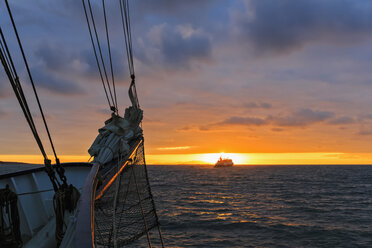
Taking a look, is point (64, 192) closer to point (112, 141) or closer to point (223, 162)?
point (112, 141)

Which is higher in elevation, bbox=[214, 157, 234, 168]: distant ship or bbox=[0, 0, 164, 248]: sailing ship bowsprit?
bbox=[0, 0, 164, 248]: sailing ship bowsprit

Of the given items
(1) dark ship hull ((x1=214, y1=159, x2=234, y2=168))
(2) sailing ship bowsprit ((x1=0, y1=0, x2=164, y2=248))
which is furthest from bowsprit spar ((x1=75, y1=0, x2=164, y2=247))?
(1) dark ship hull ((x1=214, y1=159, x2=234, y2=168))

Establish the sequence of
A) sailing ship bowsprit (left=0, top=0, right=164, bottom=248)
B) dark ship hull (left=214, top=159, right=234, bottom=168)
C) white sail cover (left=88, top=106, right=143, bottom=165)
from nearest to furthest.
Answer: sailing ship bowsprit (left=0, top=0, right=164, bottom=248)
white sail cover (left=88, top=106, right=143, bottom=165)
dark ship hull (left=214, top=159, right=234, bottom=168)

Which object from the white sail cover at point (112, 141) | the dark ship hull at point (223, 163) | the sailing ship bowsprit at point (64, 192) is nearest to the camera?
the sailing ship bowsprit at point (64, 192)

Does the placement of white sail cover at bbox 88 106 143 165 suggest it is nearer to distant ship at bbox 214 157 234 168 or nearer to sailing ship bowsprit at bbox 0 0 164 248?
→ sailing ship bowsprit at bbox 0 0 164 248

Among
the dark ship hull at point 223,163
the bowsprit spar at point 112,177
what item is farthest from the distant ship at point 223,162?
the bowsprit spar at point 112,177

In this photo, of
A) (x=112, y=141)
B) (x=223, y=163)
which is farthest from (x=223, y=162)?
(x=112, y=141)

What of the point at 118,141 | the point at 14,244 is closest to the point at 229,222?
the point at 118,141

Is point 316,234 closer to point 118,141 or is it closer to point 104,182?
point 118,141

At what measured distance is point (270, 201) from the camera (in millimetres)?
33156

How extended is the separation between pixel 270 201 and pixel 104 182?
102ft

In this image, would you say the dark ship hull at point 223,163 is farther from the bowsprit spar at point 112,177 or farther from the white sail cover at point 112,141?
the white sail cover at point 112,141

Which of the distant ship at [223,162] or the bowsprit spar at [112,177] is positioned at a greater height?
the bowsprit spar at [112,177]

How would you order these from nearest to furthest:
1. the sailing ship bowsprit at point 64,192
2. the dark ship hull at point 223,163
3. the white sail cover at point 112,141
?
the sailing ship bowsprit at point 64,192 < the white sail cover at point 112,141 < the dark ship hull at point 223,163
